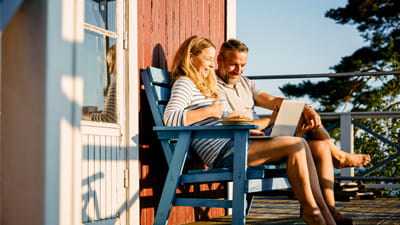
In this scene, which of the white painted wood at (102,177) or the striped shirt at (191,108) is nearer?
the white painted wood at (102,177)

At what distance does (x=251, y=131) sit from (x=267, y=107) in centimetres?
61

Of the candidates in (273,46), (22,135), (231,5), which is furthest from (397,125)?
(273,46)

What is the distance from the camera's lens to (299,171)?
8.97ft

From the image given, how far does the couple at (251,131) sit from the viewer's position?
277cm

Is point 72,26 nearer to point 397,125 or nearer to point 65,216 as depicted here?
A: point 65,216

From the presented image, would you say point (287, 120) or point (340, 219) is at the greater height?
point (287, 120)

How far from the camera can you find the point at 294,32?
31.9m

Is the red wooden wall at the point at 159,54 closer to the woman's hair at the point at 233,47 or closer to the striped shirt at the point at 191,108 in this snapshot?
the striped shirt at the point at 191,108

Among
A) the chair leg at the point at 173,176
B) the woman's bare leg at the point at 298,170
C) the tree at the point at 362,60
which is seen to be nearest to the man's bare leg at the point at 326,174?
the woman's bare leg at the point at 298,170

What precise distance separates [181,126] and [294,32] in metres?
29.7

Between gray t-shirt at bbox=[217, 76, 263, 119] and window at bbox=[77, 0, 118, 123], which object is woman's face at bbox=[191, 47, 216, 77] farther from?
window at bbox=[77, 0, 118, 123]

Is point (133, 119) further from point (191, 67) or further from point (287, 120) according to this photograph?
point (287, 120)

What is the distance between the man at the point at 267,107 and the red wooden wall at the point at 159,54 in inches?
13.6

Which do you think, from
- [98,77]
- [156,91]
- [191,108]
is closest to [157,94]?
[156,91]
